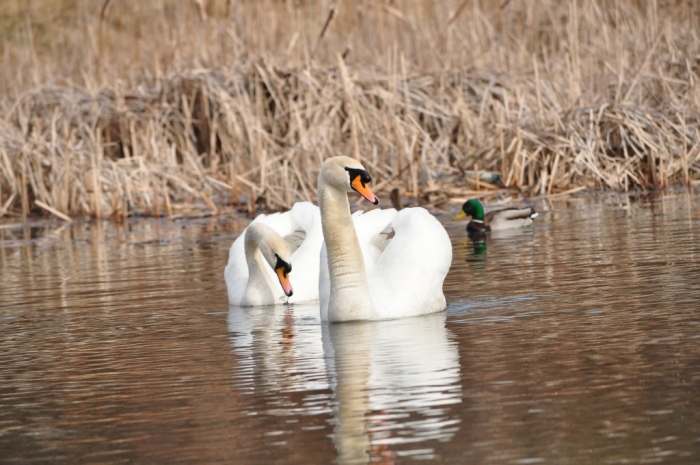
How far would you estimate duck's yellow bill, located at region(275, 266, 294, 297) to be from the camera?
787 cm

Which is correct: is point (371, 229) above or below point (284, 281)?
above

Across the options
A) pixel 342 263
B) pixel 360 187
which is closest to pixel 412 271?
pixel 342 263

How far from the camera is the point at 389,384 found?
5328 mm

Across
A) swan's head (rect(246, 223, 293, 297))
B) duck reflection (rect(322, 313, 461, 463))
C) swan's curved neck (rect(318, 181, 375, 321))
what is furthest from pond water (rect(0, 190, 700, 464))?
swan's head (rect(246, 223, 293, 297))

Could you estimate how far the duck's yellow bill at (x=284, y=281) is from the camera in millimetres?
7866

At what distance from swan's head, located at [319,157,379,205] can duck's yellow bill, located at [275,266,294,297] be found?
87cm

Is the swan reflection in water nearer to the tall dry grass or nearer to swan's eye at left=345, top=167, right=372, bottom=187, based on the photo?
swan's eye at left=345, top=167, right=372, bottom=187

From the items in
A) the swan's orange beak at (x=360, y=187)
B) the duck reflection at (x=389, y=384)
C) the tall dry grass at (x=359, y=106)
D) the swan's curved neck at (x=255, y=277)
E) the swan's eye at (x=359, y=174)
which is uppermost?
the tall dry grass at (x=359, y=106)

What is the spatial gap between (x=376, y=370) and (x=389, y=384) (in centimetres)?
36

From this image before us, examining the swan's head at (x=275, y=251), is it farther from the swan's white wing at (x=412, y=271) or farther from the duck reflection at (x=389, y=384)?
the duck reflection at (x=389, y=384)

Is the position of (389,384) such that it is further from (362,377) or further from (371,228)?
(371,228)

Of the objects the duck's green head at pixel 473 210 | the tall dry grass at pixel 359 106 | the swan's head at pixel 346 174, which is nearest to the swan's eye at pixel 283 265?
the swan's head at pixel 346 174

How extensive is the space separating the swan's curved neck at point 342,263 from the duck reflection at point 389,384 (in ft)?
0.29

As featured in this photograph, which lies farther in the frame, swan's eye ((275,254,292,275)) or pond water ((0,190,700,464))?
swan's eye ((275,254,292,275))
